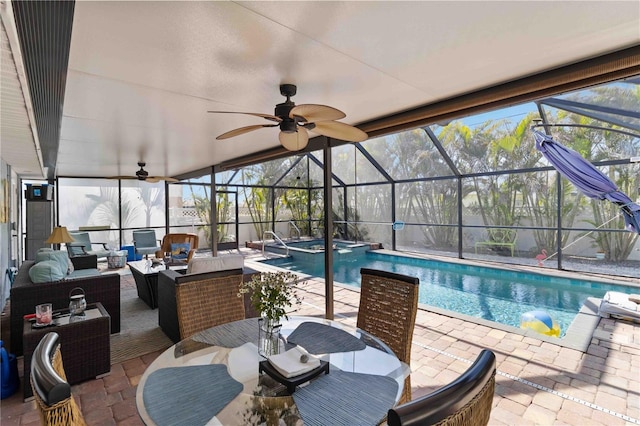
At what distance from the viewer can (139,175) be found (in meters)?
5.95

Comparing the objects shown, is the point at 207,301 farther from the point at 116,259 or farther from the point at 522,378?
the point at 116,259

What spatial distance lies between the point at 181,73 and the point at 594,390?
4048mm

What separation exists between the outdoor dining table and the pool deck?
4.04ft

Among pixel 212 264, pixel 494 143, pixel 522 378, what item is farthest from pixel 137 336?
pixel 494 143

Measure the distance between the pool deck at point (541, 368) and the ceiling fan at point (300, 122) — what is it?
2.23 metres

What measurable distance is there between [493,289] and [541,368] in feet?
13.4

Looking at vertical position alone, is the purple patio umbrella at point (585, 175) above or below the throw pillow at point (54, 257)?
above

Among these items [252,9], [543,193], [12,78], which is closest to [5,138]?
[12,78]

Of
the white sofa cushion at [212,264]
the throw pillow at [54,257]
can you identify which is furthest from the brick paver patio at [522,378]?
the throw pillow at [54,257]

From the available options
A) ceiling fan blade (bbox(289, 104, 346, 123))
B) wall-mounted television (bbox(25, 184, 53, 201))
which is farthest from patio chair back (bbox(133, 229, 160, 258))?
ceiling fan blade (bbox(289, 104, 346, 123))

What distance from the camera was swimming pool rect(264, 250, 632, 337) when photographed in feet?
18.2

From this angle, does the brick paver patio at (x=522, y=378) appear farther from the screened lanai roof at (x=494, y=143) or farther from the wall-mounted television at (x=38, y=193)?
the wall-mounted television at (x=38, y=193)

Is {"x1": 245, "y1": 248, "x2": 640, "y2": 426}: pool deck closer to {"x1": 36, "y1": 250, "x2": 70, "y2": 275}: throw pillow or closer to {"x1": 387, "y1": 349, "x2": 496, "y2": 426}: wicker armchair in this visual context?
{"x1": 387, "y1": 349, "x2": 496, "y2": 426}: wicker armchair

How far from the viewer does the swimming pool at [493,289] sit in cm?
554
